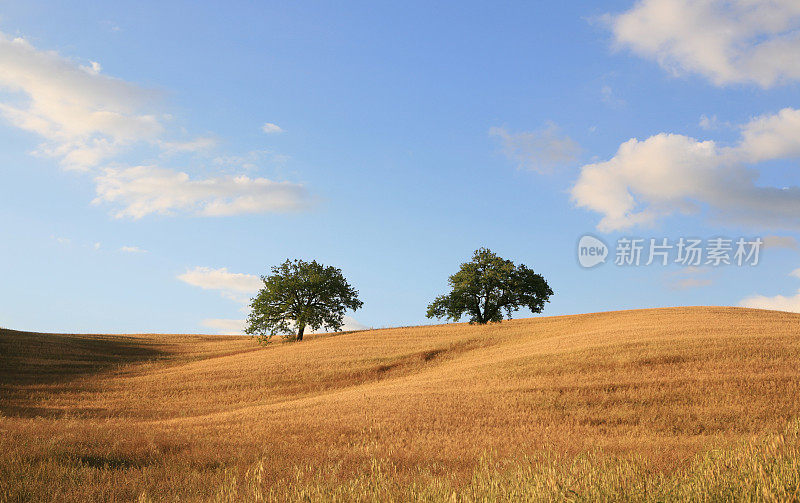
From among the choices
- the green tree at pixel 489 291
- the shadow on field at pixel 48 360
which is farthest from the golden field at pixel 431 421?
the green tree at pixel 489 291

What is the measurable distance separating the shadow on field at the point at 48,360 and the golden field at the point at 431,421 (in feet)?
1.04

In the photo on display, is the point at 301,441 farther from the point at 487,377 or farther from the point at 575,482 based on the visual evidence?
the point at 487,377

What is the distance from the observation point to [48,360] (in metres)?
→ 44.4

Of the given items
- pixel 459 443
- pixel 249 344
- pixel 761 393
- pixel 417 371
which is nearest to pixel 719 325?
pixel 761 393

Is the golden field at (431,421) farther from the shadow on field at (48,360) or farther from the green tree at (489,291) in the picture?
the green tree at (489,291)

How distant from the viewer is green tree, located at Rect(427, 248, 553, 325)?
59.0 meters

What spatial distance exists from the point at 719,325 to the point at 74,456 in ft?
127

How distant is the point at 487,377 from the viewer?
27719 mm

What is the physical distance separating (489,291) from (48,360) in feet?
134

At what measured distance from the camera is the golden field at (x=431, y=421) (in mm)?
8047

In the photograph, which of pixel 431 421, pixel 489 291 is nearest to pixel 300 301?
pixel 489 291

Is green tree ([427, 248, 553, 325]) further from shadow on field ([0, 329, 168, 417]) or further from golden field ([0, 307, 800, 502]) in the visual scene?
shadow on field ([0, 329, 168, 417])

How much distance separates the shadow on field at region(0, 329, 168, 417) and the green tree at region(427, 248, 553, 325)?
95.2ft

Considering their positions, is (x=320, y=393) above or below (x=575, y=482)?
below
